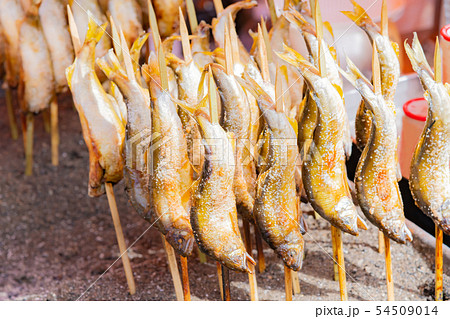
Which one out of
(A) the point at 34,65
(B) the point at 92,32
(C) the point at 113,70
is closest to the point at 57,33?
(A) the point at 34,65

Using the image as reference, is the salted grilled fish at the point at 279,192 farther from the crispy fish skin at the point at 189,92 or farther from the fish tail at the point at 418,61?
the fish tail at the point at 418,61

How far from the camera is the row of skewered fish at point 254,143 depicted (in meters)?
1.44

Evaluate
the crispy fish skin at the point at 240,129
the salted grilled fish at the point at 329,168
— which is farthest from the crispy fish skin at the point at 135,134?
the salted grilled fish at the point at 329,168

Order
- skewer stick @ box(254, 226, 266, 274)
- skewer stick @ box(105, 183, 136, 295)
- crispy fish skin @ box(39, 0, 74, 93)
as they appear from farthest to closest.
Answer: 1. crispy fish skin @ box(39, 0, 74, 93)
2. skewer stick @ box(254, 226, 266, 274)
3. skewer stick @ box(105, 183, 136, 295)

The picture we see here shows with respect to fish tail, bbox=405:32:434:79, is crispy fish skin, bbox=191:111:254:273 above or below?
below

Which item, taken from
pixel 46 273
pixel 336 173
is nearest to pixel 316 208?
pixel 336 173

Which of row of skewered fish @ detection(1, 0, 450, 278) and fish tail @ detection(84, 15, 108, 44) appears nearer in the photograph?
row of skewered fish @ detection(1, 0, 450, 278)

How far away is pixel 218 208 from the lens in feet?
4.85

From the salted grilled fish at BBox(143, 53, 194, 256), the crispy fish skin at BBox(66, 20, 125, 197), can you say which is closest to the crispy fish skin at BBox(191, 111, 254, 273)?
the salted grilled fish at BBox(143, 53, 194, 256)

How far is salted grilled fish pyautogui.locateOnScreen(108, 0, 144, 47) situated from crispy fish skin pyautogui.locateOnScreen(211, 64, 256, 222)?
93cm

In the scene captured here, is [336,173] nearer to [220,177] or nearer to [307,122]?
[307,122]

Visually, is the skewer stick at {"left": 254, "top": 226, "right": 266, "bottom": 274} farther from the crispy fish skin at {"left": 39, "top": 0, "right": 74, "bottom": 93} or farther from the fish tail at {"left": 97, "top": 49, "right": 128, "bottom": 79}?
the crispy fish skin at {"left": 39, "top": 0, "right": 74, "bottom": 93}

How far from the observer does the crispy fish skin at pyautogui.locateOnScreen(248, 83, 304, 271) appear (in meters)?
1.44

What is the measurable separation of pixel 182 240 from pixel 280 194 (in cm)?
33
